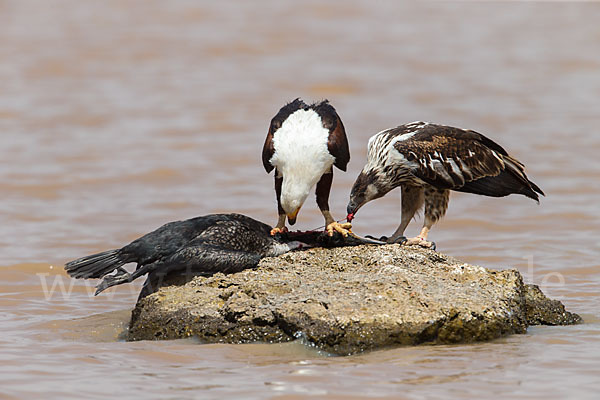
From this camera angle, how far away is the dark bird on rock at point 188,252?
6.95m

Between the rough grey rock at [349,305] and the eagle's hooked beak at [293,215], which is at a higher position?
the eagle's hooked beak at [293,215]

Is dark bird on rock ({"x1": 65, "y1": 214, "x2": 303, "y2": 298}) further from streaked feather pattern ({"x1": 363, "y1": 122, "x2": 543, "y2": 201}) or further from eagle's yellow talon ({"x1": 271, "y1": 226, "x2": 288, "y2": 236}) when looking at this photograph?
streaked feather pattern ({"x1": 363, "y1": 122, "x2": 543, "y2": 201})

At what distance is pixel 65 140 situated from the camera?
1639 cm

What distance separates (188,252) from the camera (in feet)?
22.7

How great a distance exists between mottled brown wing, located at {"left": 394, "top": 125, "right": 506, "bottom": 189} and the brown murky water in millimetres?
1473

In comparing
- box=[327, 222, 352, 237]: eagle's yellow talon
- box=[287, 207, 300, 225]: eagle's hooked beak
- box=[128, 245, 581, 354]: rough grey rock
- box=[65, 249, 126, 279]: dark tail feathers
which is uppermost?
box=[287, 207, 300, 225]: eagle's hooked beak

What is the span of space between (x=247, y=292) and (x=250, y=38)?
16.9 metres

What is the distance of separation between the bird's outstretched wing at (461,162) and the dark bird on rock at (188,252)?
1451 mm

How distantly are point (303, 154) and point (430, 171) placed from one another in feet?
4.23

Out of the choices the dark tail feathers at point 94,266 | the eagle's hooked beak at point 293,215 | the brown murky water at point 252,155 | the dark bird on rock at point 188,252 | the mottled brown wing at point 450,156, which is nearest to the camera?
the brown murky water at point 252,155

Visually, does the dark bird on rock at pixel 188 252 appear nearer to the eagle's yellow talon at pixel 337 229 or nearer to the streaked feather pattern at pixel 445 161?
the eagle's yellow talon at pixel 337 229

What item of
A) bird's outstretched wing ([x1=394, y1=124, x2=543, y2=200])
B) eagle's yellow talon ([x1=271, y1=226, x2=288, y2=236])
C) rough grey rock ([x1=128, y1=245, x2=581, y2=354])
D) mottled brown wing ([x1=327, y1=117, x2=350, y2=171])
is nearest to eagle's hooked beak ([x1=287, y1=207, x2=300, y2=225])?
eagle's yellow talon ([x1=271, y1=226, x2=288, y2=236])

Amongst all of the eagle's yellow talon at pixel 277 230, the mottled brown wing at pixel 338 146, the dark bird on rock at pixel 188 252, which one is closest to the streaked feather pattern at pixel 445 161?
the mottled brown wing at pixel 338 146

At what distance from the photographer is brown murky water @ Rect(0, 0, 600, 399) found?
5.99m
